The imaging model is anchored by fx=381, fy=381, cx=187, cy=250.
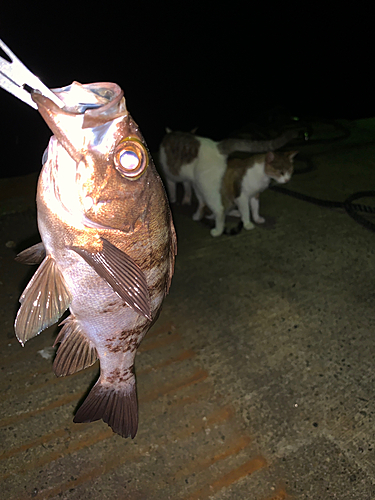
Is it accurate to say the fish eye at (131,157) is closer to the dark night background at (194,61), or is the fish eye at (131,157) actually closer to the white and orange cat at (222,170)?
the white and orange cat at (222,170)

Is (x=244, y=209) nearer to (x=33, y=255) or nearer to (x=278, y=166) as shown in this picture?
(x=278, y=166)

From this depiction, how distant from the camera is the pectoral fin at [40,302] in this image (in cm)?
93

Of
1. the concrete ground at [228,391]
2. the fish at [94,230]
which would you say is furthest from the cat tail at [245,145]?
the fish at [94,230]

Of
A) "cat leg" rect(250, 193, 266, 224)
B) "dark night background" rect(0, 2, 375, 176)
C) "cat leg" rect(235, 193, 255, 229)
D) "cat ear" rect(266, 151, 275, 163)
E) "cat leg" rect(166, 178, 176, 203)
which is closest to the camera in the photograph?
"cat ear" rect(266, 151, 275, 163)

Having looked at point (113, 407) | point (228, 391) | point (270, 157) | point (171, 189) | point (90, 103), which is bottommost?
point (228, 391)

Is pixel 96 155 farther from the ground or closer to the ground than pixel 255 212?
farther from the ground

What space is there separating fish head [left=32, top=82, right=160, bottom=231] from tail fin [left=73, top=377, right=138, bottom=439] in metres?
0.62

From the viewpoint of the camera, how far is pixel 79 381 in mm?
2010

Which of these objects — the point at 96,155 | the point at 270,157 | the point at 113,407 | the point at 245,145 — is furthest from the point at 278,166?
the point at 96,155

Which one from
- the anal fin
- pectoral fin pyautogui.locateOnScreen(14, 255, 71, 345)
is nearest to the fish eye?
pectoral fin pyautogui.locateOnScreen(14, 255, 71, 345)

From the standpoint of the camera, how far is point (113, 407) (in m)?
1.22

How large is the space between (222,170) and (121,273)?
253 cm

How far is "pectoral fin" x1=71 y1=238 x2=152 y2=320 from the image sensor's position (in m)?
0.86

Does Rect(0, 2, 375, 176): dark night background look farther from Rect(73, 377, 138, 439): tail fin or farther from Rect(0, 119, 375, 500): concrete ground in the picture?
Rect(73, 377, 138, 439): tail fin
